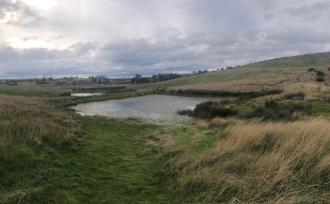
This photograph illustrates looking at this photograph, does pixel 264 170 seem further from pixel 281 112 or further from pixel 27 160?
pixel 281 112

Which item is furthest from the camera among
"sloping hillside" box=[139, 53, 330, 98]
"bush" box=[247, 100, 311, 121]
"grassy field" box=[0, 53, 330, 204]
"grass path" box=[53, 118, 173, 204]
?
"sloping hillside" box=[139, 53, 330, 98]

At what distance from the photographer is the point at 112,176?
11.2 metres

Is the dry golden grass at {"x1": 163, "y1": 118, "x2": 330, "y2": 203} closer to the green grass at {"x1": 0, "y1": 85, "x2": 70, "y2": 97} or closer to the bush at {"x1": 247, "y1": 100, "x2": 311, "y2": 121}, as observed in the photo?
the bush at {"x1": 247, "y1": 100, "x2": 311, "y2": 121}

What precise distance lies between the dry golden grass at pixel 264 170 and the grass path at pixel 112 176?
810mm

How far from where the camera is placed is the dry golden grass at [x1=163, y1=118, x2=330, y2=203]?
26.1 ft

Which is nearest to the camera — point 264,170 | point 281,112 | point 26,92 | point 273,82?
point 264,170

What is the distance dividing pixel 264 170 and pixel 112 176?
4600 millimetres

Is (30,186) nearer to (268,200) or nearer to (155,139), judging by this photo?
(268,200)

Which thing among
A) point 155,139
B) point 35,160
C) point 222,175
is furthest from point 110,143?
point 222,175

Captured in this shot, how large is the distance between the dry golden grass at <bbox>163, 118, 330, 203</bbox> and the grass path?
2.66 feet

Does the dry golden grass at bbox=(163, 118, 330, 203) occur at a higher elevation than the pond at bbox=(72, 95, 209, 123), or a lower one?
higher

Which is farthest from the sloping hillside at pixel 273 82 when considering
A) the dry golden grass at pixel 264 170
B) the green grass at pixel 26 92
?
the green grass at pixel 26 92

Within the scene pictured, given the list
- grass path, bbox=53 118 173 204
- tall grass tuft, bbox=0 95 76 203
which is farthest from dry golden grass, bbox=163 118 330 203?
tall grass tuft, bbox=0 95 76 203

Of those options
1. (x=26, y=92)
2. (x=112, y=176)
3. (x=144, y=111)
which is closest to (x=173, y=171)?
(x=112, y=176)
